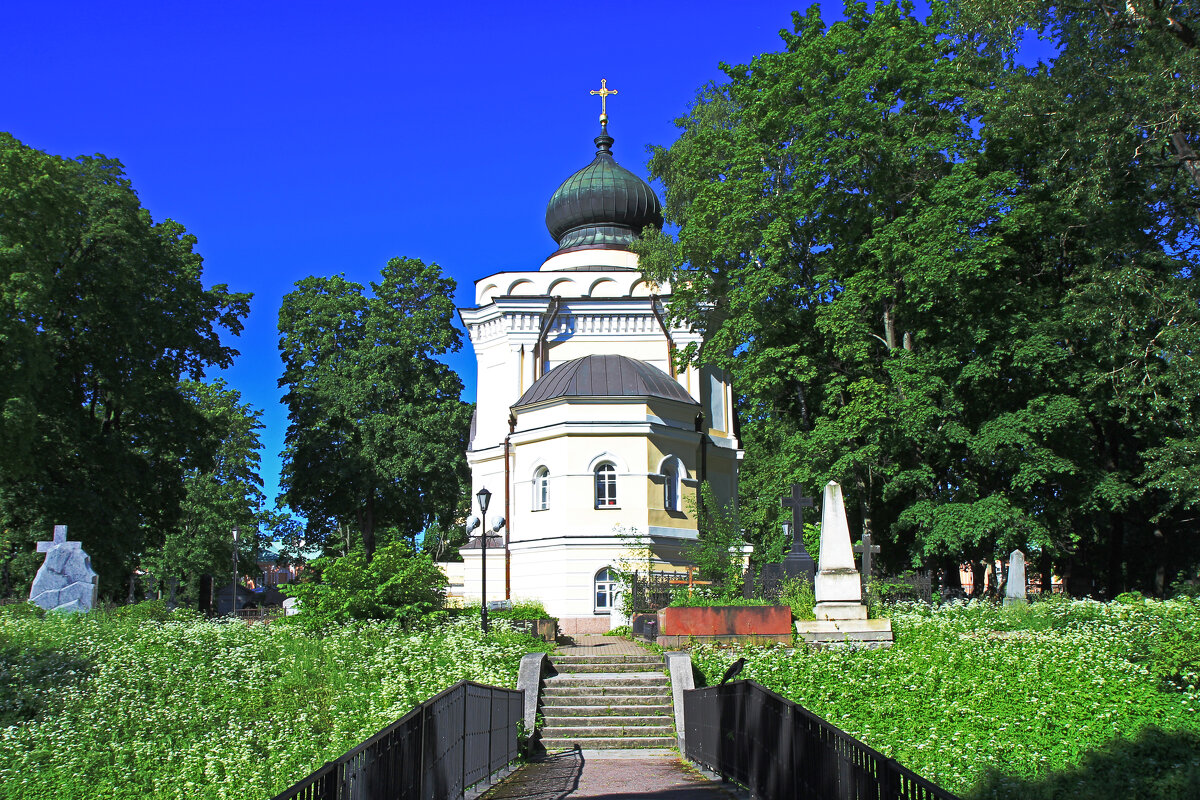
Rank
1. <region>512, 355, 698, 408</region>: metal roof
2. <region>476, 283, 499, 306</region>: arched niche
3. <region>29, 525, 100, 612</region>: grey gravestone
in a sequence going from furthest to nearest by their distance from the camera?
1. <region>476, 283, 499, 306</region>: arched niche
2. <region>512, 355, 698, 408</region>: metal roof
3. <region>29, 525, 100, 612</region>: grey gravestone

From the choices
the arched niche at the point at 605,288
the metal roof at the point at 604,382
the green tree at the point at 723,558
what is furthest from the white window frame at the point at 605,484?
the arched niche at the point at 605,288

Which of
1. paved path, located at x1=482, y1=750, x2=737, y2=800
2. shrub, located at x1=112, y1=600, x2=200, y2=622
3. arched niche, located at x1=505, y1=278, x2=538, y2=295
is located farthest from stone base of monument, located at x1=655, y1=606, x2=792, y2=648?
arched niche, located at x1=505, y1=278, x2=538, y2=295

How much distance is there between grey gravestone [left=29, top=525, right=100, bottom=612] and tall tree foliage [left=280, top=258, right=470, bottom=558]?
42.4 feet

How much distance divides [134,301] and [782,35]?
1886 cm

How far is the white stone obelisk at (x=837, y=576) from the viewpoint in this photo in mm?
14445

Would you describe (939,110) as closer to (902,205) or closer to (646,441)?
(902,205)

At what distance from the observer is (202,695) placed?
1228 centimetres

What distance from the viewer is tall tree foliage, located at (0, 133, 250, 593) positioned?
23.3 m

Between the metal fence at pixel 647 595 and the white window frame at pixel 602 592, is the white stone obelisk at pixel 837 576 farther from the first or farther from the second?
the white window frame at pixel 602 592

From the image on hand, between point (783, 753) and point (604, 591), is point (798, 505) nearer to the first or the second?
point (604, 591)

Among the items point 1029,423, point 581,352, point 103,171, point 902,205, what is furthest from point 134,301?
point 1029,423

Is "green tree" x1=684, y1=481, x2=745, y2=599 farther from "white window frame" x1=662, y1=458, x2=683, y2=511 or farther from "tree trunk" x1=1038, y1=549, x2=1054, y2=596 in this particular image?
"tree trunk" x1=1038, y1=549, x2=1054, y2=596

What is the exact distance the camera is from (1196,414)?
1891 cm

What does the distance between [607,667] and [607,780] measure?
477 centimetres
